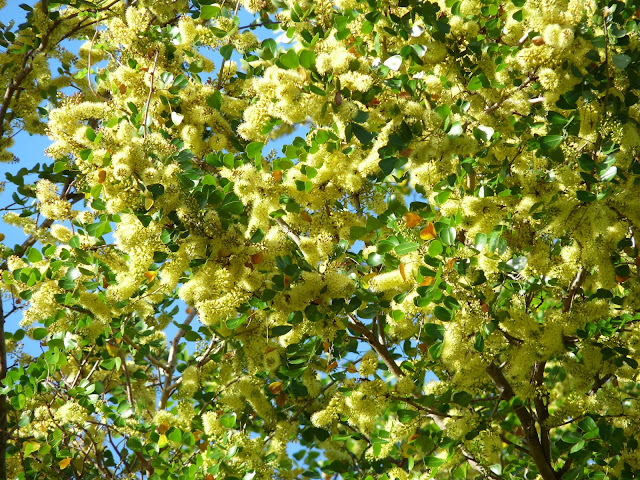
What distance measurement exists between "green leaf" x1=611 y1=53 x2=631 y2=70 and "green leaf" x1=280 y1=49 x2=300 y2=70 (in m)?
1.17

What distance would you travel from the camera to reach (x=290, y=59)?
2.29 m

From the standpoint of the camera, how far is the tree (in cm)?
240

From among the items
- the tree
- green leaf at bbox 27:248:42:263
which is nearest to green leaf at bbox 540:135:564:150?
the tree

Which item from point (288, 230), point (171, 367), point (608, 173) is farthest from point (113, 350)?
point (608, 173)

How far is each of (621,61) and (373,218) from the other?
1099 millimetres

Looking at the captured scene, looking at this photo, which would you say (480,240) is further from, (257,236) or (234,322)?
(234,322)

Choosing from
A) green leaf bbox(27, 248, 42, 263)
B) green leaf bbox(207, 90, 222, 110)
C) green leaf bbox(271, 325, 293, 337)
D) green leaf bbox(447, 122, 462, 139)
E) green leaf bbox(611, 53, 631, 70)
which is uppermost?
green leaf bbox(207, 90, 222, 110)

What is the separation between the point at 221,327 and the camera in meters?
2.61

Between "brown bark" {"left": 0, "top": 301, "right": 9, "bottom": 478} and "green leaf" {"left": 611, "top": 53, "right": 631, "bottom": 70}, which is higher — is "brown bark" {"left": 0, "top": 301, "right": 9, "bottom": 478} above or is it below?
below

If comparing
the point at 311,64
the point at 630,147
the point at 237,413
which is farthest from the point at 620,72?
the point at 237,413

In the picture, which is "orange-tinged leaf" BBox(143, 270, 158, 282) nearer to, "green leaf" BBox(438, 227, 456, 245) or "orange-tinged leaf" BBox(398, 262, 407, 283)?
"orange-tinged leaf" BBox(398, 262, 407, 283)

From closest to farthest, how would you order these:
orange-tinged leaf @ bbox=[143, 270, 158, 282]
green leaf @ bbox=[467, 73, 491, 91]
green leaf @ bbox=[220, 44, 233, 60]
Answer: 1. green leaf @ bbox=[467, 73, 491, 91]
2. orange-tinged leaf @ bbox=[143, 270, 158, 282]
3. green leaf @ bbox=[220, 44, 233, 60]

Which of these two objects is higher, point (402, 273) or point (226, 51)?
point (226, 51)

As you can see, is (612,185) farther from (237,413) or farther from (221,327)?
(237,413)
